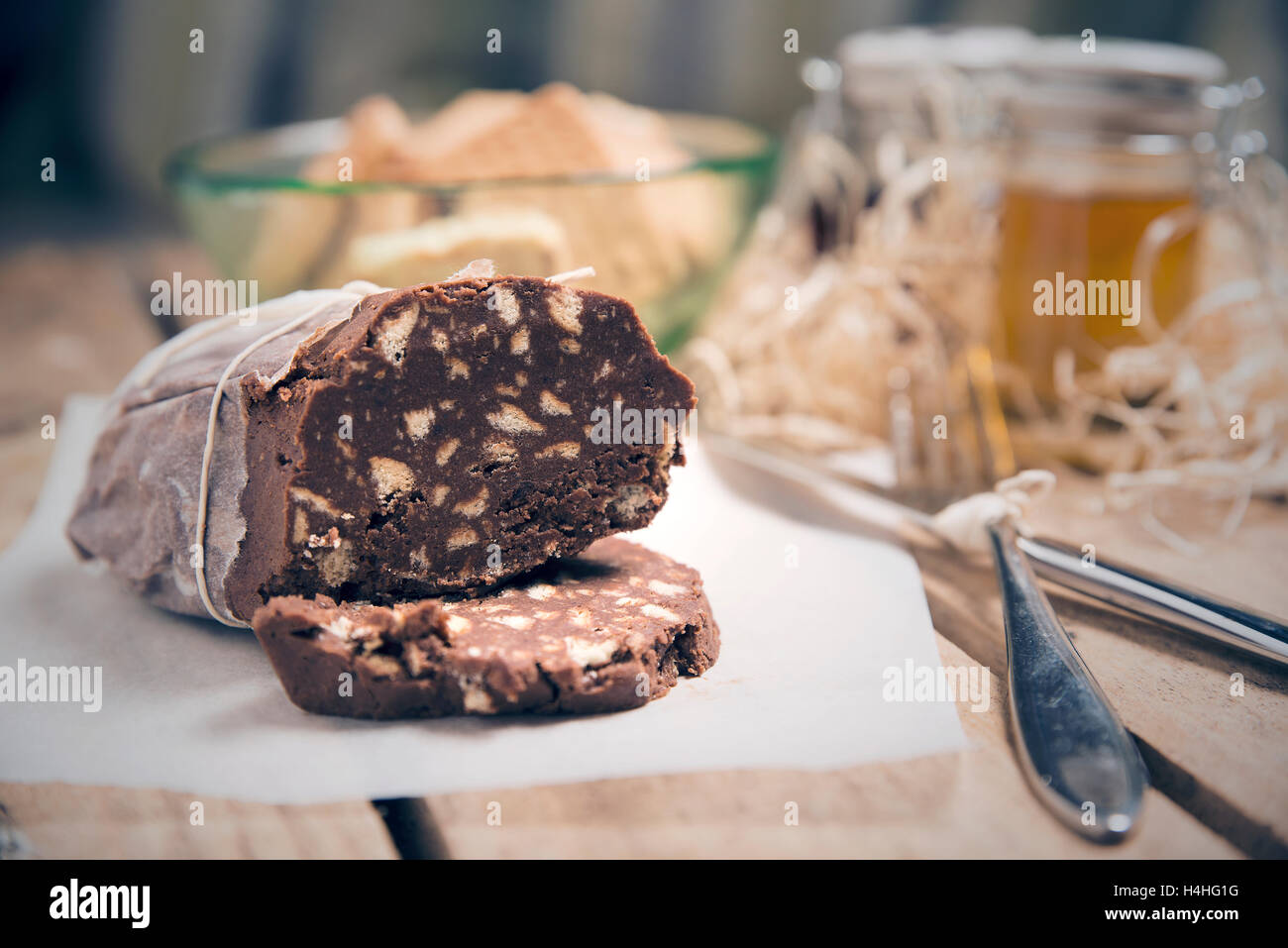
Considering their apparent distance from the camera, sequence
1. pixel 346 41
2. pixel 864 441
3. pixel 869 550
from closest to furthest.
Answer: pixel 869 550 < pixel 864 441 < pixel 346 41

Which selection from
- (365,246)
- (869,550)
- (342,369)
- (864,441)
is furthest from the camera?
(864,441)

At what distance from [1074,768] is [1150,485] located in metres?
0.83

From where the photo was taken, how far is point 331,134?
2.35 m

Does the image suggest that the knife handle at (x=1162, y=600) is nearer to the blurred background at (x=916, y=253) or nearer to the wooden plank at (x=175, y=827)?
the blurred background at (x=916, y=253)

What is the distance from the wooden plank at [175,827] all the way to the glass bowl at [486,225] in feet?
3.07

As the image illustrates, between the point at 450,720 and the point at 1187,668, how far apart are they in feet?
2.65

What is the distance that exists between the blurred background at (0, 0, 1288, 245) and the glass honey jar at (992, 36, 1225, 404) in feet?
3.69

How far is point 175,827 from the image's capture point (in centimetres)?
90

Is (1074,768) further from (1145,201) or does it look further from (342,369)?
(1145,201)

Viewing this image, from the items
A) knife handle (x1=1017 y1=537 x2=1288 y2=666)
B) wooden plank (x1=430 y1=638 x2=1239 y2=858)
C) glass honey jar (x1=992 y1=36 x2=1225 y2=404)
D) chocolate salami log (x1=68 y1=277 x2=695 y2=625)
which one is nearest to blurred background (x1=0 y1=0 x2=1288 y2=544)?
glass honey jar (x1=992 y1=36 x2=1225 y2=404)

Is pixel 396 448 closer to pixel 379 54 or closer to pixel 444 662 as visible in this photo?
pixel 444 662

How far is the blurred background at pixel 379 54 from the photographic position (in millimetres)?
2857

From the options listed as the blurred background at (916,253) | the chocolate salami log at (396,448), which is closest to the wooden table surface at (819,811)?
the chocolate salami log at (396,448)
